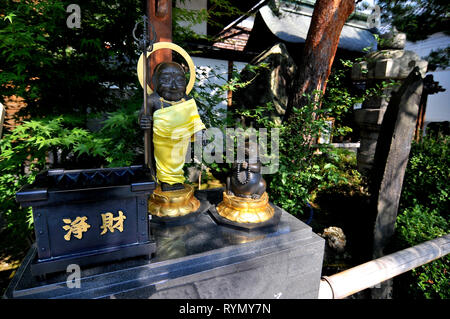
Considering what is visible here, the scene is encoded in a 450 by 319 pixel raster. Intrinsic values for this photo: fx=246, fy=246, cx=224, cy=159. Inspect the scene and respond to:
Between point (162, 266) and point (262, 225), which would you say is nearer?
point (162, 266)

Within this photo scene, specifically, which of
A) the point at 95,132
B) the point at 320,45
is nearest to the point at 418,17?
the point at 320,45

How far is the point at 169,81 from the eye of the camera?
7.57ft

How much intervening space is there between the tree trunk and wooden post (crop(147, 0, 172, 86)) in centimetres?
249

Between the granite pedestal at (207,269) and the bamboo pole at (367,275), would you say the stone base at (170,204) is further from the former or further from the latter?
the bamboo pole at (367,275)

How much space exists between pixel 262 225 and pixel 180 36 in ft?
12.4

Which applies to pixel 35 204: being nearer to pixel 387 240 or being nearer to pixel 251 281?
pixel 251 281

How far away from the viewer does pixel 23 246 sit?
4.23 m

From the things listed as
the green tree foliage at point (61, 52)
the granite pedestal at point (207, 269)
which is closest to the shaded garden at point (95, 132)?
the green tree foliage at point (61, 52)

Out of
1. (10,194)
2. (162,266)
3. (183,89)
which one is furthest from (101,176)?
(10,194)

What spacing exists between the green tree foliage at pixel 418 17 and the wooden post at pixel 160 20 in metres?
6.08

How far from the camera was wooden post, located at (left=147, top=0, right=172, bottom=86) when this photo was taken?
8.91 feet

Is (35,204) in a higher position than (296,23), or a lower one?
lower

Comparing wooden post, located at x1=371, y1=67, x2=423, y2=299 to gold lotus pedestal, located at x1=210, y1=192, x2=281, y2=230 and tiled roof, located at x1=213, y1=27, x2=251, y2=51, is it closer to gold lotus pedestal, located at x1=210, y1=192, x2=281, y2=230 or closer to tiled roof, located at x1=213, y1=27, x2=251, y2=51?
gold lotus pedestal, located at x1=210, y1=192, x2=281, y2=230

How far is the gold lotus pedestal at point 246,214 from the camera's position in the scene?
231cm
